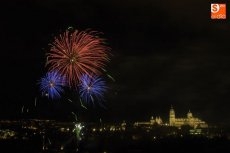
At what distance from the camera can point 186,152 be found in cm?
7531

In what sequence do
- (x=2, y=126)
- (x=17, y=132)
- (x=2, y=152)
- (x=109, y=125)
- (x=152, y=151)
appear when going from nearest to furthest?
1. (x=2, y=152)
2. (x=152, y=151)
3. (x=17, y=132)
4. (x=2, y=126)
5. (x=109, y=125)

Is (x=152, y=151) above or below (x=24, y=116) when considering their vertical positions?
below

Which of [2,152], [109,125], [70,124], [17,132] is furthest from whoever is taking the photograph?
[109,125]

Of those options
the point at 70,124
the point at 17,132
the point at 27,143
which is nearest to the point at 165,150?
the point at 27,143

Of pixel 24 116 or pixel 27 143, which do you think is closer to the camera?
pixel 27 143

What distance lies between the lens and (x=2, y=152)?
186ft

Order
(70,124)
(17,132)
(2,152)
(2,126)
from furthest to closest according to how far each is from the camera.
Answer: (70,124) → (2,126) → (17,132) → (2,152)

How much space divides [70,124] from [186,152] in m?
62.5

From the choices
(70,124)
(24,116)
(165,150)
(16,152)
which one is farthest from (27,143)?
(70,124)

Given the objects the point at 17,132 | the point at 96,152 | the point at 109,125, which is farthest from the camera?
the point at 109,125

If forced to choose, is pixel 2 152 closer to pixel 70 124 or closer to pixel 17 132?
pixel 17 132

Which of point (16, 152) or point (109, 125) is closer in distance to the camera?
point (16, 152)

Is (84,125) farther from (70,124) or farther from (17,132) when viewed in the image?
(17,132)

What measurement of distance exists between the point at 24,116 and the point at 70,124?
70.7 feet
